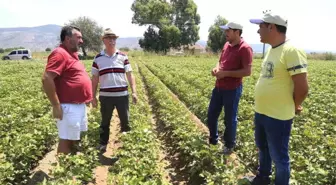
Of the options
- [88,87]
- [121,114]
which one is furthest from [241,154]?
[88,87]

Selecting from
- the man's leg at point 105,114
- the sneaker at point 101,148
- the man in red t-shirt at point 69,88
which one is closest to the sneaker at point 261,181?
the man in red t-shirt at point 69,88

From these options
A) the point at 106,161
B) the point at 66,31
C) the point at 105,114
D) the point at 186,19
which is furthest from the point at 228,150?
the point at 186,19

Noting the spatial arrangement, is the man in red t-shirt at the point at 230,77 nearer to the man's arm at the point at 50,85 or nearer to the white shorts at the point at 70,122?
the white shorts at the point at 70,122

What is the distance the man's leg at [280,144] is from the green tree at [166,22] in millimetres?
54281

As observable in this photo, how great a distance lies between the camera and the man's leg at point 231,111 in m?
4.97

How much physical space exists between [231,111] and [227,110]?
0.06 m

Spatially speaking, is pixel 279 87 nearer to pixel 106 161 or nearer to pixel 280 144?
pixel 280 144

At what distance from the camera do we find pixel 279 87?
340 centimetres

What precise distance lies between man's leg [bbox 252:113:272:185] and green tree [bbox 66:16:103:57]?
54.9m

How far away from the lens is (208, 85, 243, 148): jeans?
4.98 meters

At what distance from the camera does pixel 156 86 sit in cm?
1255

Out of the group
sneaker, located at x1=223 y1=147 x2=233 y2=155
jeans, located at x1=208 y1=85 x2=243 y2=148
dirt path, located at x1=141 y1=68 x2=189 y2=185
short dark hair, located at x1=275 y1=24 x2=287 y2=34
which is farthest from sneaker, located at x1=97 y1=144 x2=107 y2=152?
short dark hair, located at x1=275 y1=24 x2=287 y2=34

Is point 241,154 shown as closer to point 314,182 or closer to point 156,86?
point 314,182

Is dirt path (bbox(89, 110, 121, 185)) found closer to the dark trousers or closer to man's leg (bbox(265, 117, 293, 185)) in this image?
the dark trousers
